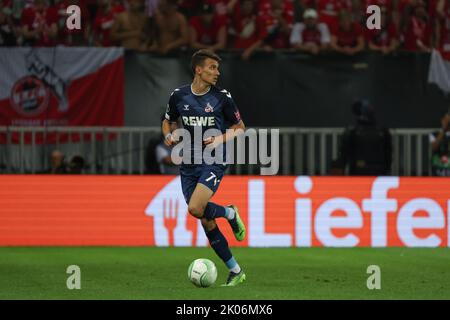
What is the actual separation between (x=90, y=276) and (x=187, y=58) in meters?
6.47

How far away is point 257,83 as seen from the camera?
18609 millimetres

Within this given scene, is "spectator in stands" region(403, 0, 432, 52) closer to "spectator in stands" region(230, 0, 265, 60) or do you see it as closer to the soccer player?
"spectator in stands" region(230, 0, 265, 60)

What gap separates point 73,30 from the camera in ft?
62.7

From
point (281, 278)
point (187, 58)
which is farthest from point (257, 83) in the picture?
point (281, 278)

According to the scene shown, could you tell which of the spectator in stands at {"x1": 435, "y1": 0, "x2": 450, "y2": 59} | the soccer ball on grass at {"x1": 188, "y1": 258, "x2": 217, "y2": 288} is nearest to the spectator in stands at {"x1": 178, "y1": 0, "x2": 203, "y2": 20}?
the spectator in stands at {"x1": 435, "y1": 0, "x2": 450, "y2": 59}

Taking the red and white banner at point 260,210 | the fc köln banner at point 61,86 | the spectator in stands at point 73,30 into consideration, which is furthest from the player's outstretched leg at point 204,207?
the spectator in stands at point 73,30

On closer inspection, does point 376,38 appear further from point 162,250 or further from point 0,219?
point 0,219

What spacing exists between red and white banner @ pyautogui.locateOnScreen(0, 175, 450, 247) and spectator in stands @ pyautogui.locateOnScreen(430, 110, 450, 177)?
63 centimetres

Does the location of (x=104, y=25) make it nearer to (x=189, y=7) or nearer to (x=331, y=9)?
(x=189, y=7)

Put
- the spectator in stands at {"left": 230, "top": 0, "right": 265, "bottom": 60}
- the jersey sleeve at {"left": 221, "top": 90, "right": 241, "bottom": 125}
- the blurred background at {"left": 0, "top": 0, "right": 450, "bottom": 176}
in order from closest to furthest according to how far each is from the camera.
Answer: the jersey sleeve at {"left": 221, "top": 90, "right": 241, "bottom": 125} → the blurred background at {"left": 0, "top": 0, "right": 450, "bottom": 176} → the spectator in stands at {"left": 230, "top": 0, "right": 265, "bottom": 60}

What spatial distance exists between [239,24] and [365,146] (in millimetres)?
3250

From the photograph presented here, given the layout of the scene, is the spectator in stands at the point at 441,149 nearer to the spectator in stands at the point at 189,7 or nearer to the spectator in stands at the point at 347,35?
the spectator in stands at the point at 347,35

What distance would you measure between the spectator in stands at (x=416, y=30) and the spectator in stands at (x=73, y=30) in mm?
5372

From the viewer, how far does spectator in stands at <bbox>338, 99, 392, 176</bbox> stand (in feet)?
59.1
